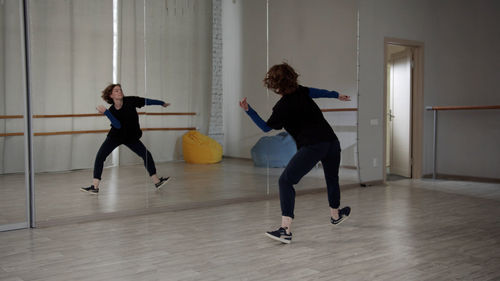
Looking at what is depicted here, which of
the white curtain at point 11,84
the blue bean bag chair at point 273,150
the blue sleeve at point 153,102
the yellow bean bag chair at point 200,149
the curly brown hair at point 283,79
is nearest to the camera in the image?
the curly brown hair at point 283,79

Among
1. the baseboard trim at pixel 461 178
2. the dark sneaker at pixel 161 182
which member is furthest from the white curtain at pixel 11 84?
the baseboard trim at pixel 461 178

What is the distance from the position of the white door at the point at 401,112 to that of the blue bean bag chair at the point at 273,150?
106 inches

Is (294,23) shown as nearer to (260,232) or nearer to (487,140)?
(260,232)

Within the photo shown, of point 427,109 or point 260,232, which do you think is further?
point 427,109

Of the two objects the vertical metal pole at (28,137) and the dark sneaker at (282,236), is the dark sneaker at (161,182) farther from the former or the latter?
the dark sneaker at (282,236)

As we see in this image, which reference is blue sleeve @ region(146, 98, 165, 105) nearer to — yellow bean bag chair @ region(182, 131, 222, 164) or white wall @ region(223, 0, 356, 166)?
yellow bean bag chair @ region(182, 131, 222, 164)

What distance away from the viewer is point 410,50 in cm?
753

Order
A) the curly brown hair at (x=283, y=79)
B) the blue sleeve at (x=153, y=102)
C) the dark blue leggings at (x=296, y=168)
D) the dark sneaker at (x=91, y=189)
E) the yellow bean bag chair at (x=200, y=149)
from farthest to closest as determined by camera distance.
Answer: the yellow bean bag chair at (x=200, y=149) < the blue sleeve at (x=153, y=102) < the dark sneaker at (x=91, y=189) < the dark blue leggings at (x=296, y=168) < the curly brown hair at (x=283, y=79)

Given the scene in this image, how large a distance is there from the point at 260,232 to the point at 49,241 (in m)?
1.68

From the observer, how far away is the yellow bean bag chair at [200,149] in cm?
503

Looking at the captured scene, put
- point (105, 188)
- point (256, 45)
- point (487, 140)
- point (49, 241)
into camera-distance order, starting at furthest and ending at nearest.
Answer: point (487, 140), point (256, 45), point (105, 188), point (49, 241)

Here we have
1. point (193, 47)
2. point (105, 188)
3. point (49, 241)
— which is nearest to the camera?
point (49, 241)

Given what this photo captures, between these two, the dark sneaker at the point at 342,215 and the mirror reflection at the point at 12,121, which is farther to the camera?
the dark sneaker at the point at 342,215

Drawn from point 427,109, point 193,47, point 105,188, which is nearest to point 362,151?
point 427,109
